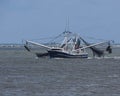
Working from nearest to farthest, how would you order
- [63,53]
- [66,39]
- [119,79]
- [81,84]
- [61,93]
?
1. [61,93]
2. [81,84]
3. [119,79]
4. [63,53]
5. [66,39]

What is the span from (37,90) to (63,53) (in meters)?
80.4

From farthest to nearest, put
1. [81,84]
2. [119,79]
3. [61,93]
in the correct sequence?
[119,79], [81,84], [61,93]

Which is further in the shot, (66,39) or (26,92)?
(66,39)

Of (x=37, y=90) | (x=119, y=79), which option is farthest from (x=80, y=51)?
(x=37, y=90)

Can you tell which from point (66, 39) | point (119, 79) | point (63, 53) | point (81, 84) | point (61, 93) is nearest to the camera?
point (61, 93)

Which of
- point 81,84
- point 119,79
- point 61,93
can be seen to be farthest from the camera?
point 119,79

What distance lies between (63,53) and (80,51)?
6.78 m

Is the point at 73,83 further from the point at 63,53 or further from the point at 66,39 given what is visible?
the point at 66,39

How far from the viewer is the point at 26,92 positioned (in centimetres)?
5934

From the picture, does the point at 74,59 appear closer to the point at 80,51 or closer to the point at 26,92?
the point at 80,51

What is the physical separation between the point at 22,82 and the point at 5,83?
72.7 inches

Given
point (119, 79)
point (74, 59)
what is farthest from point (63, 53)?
point (119, 79)

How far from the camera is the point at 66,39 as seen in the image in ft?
503

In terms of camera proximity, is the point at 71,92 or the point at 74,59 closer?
the point at 71,92
